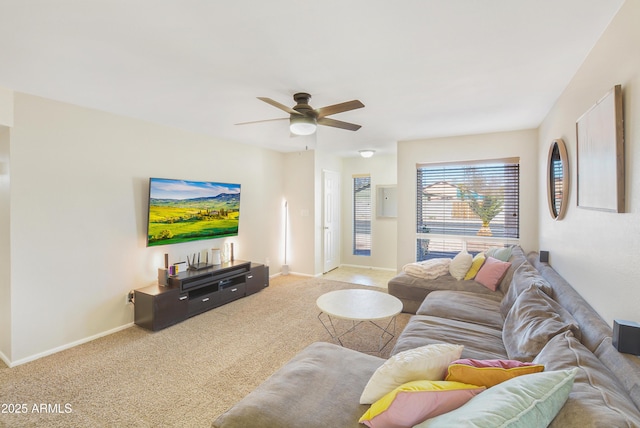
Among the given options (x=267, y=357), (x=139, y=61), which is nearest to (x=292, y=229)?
(x=267, y=357)

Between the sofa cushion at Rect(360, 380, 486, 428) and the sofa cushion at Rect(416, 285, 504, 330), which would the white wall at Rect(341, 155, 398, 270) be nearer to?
the sofa cushion at Rect(416, 285, 504, 330)

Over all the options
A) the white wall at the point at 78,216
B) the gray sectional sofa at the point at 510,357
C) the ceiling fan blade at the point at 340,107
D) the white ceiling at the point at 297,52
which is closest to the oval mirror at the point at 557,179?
the white ceiling at the point at 297,52

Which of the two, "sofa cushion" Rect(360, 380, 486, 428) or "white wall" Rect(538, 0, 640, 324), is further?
"white wall" Rect(538, 0, 640, 324)

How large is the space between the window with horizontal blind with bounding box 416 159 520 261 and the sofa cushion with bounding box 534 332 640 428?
3.35 meters

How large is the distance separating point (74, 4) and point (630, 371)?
3.06 meters

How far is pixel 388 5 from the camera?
1.55 m

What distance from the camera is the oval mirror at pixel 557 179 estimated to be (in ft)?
8.43

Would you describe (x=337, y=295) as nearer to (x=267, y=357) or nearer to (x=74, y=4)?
(x=267, y=357)

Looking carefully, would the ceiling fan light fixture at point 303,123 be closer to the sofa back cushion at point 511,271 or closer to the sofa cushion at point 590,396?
the sofa cushion at point 590,396

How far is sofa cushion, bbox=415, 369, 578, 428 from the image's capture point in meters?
0.90

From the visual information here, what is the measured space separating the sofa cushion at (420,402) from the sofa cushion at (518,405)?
0.19ft

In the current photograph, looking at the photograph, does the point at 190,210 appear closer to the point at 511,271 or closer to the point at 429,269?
the point at 429,269

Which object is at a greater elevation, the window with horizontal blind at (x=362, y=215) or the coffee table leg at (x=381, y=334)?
the window with horizontal blind at (x=362, y=215)

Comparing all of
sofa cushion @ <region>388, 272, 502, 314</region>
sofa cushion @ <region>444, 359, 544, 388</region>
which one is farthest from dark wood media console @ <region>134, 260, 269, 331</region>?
sofa cushion @ <region>444, 359, 544, 388</region>
